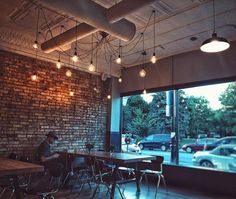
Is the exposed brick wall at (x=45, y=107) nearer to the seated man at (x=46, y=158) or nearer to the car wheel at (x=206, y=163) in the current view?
the seated man at (x=46, y=158)

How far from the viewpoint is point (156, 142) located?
6863mm

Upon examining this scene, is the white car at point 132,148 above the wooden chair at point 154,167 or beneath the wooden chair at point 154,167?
above

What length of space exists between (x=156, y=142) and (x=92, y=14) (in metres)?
4.27

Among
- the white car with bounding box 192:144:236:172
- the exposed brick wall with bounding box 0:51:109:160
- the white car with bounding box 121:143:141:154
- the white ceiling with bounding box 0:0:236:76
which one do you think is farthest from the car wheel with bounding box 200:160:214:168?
the exposed brick wall with bounding box 0:51:109:160

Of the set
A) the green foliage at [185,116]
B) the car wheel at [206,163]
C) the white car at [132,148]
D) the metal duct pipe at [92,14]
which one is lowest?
the car wheel at [206,163]

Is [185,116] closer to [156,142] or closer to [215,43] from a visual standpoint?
[156,142]

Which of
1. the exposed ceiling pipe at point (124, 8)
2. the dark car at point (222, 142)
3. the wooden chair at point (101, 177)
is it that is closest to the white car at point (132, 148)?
the dark car at point (222, 142)

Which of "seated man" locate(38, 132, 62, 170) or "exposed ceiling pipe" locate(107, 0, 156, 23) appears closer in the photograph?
"exposed ceiling pipe" locate(107, 0, 156, 23)

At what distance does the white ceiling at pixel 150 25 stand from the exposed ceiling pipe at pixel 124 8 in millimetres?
235

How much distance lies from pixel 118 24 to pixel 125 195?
3.33m

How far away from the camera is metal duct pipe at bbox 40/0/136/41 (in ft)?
11.6

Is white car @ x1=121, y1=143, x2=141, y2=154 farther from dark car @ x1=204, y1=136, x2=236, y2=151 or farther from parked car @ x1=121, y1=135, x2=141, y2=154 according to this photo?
dark car @ x1=204, y1=136, x2=236, y2=151

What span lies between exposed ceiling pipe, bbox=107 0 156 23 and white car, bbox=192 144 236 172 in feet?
12.3

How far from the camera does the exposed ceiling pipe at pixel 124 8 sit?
11.4 ft
